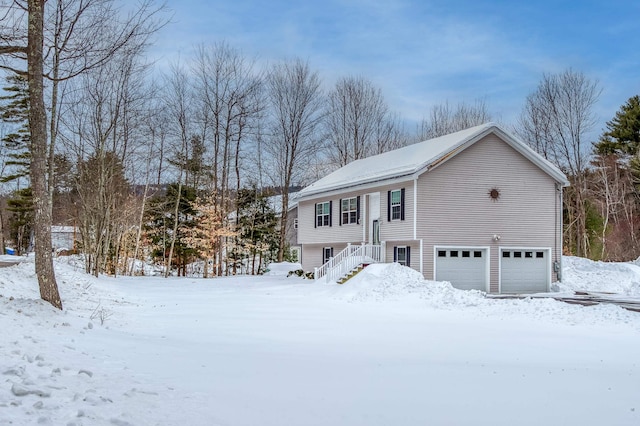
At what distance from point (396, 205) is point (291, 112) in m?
14.7

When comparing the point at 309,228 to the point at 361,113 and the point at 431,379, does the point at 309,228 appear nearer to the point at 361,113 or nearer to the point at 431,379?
the point at 361,113

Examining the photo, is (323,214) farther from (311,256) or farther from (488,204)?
(488,204)

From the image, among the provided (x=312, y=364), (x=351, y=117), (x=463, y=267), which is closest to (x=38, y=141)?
(x=312, y=364)

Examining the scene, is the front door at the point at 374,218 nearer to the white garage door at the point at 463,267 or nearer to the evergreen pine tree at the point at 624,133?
the white garage door at the point at 463,267

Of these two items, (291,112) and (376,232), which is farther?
(291,112)

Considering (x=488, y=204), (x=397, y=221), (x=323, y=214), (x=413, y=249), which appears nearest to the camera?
(x=413, y=249)

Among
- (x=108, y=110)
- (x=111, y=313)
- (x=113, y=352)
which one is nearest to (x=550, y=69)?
(x=108, y=110)

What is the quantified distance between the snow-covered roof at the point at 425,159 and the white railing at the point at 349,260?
2.98 meters

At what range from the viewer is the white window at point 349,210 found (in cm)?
2533

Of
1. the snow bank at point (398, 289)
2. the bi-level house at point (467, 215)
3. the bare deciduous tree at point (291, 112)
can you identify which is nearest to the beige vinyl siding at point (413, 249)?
the bi-level house at point (467, 215)

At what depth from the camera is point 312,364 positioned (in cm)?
781

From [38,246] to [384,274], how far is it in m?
12.3

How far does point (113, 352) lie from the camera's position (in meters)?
7.21

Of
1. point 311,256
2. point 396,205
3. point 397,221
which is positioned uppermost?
point 396,205
